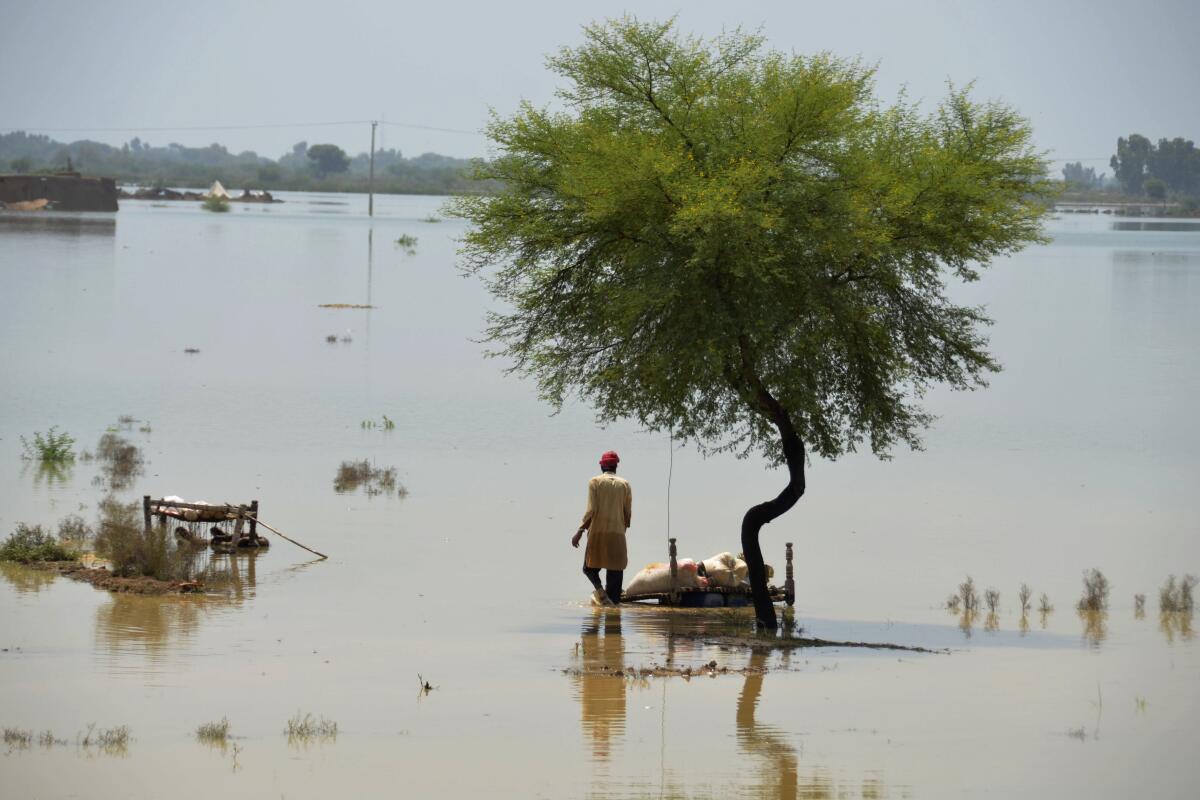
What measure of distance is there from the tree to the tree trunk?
25mm

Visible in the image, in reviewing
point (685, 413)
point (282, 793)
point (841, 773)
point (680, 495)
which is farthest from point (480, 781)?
point (680, 495)

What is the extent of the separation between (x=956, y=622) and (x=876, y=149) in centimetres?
573

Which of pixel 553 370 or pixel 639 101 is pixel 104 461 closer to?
Answer: pixel 553 370

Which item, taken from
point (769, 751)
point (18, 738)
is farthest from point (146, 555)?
point (769, 751)

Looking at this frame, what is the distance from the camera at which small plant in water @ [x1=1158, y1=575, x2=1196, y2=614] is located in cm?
2109

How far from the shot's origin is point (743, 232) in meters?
17.2

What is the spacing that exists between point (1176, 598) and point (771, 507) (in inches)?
257

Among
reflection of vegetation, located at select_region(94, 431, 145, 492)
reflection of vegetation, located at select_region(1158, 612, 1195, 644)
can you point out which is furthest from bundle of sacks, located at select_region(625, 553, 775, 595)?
reflection of vegetation, located at select_region(94, 431, 145, 492)

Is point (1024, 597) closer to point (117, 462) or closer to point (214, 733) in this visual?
point (214, 733)

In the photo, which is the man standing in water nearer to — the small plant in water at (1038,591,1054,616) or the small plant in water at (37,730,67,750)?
the small plant in water at (1038,591,1054,616)

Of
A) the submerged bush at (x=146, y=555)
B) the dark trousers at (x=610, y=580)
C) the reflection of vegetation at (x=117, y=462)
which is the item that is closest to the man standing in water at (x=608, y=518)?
the dark trousers at (x=610, y=580)

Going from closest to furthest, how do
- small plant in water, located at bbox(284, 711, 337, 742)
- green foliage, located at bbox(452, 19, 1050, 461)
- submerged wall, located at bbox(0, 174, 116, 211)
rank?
Answer: small plant in water, located at bbox(284, 711, 337, 742)
green foliage, located at bbox(452, 19, 1050, 461)
submerged wall, located at bbox(0, 174, 116, 211)

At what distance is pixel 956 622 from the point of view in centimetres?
1998

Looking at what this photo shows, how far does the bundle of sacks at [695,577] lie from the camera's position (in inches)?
755
